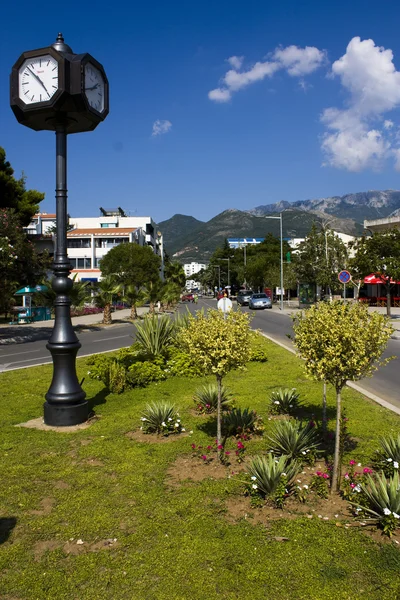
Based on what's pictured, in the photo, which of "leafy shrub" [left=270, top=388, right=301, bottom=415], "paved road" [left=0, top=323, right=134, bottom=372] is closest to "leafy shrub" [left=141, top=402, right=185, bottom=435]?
"leafy shrub" [left=270, top=388, right=301, bottom=415]

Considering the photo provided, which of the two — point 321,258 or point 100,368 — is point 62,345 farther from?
point 321,258

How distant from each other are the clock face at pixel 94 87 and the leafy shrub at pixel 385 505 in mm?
6631

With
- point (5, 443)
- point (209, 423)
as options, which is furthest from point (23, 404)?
point (209, 423)

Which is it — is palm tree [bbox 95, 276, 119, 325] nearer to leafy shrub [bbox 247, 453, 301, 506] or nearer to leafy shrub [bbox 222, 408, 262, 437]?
leafy shrub [bbox 222, 408, 262, 437]

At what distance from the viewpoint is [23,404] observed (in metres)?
8.91

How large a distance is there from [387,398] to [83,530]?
706cm

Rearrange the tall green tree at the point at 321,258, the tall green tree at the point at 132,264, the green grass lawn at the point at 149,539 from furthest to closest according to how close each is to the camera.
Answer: the tall green tree at the point at 132,264, the tall green tree at the point at 321,258, the green grass lawn at the point at 149,539

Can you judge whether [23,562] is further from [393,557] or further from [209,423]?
[209,423]

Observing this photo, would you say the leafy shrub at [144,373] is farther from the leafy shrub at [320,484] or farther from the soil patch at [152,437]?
the leafy shrub at [320,484]

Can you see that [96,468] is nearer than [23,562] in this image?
No

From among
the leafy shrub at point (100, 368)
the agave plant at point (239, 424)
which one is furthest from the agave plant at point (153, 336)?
the agave plant at point (239, 424)

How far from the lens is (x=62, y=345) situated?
7406 millimetres

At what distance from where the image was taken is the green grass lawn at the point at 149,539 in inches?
129

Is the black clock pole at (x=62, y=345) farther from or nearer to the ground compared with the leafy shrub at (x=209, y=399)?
farther from the ground
